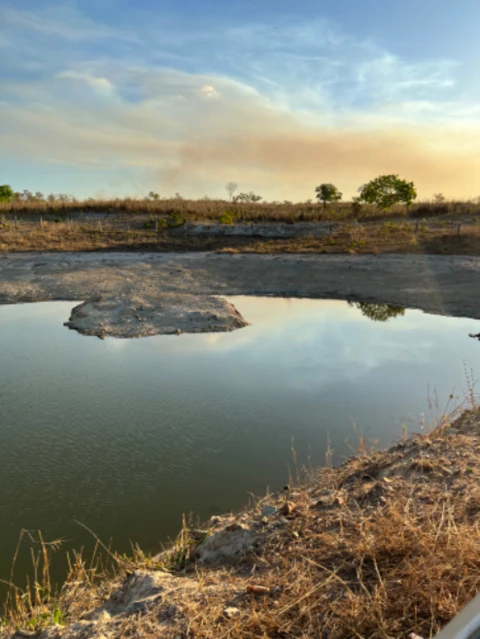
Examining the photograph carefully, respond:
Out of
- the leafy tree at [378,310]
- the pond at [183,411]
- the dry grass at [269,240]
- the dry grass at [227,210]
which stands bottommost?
the pond at [183,411]

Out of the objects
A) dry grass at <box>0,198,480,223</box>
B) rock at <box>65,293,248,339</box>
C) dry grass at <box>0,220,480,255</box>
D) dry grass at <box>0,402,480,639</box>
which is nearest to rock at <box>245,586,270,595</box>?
dry grass at <box>0,402,480,639</box>

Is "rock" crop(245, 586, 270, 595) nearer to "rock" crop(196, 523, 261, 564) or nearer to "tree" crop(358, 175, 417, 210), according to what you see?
"rock" crop(196, 523, 261, 564)

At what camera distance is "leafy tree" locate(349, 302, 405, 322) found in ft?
50.8

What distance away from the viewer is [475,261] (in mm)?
20031

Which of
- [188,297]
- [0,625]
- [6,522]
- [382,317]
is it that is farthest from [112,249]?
[0,625]

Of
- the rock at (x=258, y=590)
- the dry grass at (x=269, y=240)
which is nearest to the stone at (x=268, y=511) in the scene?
the rock at (x=258, y=590)

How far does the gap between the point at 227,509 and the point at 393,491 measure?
2055 mm

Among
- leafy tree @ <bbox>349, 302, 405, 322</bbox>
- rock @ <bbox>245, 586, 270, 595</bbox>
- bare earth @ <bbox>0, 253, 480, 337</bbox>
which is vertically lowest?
rock @ <bbox>245, 586, 270, 595</bbox>

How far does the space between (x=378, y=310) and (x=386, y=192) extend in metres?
21.3

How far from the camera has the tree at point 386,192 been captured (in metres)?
34.8

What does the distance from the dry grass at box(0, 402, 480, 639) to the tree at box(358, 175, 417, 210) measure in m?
33.1

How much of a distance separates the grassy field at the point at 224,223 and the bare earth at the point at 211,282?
2175mm

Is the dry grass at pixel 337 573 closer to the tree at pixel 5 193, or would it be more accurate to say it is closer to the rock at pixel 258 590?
the rock at pixel 258 590

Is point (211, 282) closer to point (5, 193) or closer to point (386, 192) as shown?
point (386, 192)
